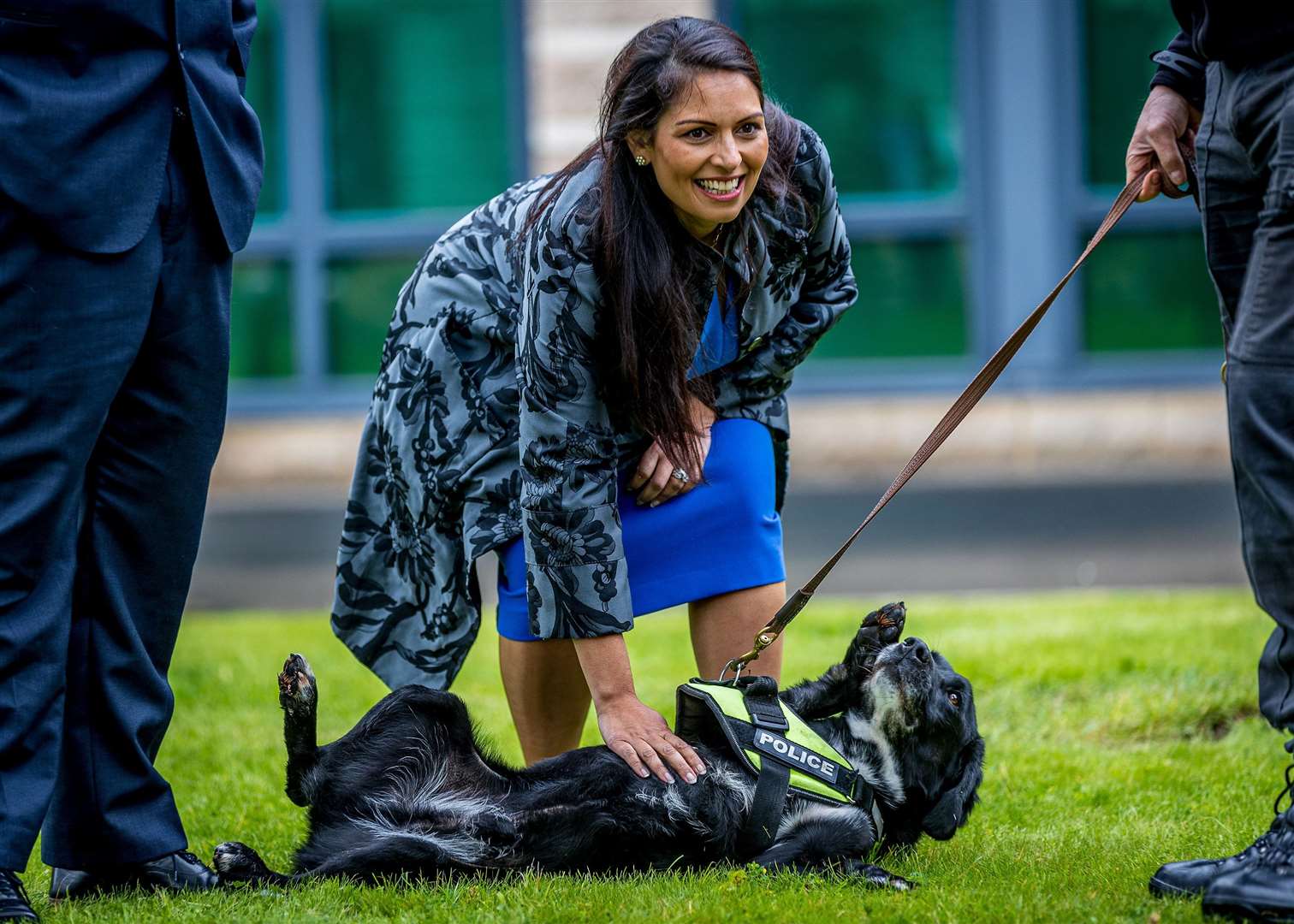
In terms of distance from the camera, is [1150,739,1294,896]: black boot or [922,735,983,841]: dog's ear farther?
[922,735,983,841]: dog's ear

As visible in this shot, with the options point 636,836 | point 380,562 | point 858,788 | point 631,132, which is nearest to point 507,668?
point 380,562

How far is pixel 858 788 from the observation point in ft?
12.0

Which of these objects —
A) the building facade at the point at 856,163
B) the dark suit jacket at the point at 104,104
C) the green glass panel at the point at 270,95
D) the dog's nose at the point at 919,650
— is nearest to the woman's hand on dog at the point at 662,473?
the dog's nose at the point at 919,650

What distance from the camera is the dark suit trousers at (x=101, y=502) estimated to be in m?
3.15

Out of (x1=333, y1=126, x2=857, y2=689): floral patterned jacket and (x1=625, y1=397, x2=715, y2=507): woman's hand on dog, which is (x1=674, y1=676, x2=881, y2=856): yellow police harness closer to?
(x1=333, y1=126, x2=857, y2=689): floral patterned jacket

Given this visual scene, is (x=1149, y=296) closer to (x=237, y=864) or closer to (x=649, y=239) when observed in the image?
(x=649, y=239)

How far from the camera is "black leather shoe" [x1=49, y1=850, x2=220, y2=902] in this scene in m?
3.45

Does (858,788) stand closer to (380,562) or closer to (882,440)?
(380,562)

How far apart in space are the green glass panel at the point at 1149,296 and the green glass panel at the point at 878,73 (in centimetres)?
138

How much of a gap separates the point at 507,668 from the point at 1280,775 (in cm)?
220

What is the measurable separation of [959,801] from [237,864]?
1710 mm

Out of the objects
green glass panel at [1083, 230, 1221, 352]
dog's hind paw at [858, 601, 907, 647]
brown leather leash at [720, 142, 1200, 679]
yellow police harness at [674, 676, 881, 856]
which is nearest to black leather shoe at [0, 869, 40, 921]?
yellow police harness at [674, 676, 881, 856]

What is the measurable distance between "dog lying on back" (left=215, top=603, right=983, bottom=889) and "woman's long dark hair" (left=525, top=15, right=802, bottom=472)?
820 mm

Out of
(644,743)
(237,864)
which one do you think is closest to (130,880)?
(237,864)
